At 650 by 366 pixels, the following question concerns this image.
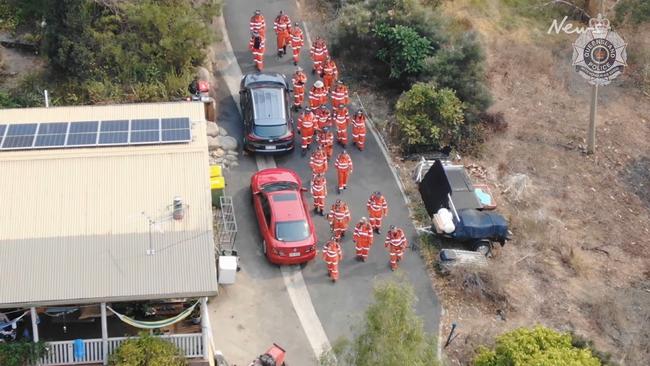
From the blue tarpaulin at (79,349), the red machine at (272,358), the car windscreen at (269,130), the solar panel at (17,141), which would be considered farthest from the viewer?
the car windscreen at (269,130)

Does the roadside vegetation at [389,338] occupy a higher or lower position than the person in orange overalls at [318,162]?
higher

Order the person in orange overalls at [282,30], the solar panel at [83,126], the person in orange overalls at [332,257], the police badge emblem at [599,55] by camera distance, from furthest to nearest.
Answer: the person in orange overalls at [282,30] → the police badge emblem at [599,55] → the person in orange overalls at [332,257] → the solar panel at [83,126]

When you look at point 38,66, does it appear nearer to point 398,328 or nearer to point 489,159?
point 489,159

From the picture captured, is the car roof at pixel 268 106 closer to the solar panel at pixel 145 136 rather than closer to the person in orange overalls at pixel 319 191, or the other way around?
the person in orange overalls at pixel 319 191

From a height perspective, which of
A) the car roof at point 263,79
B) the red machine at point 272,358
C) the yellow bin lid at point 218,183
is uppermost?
the car roof at point 263,79

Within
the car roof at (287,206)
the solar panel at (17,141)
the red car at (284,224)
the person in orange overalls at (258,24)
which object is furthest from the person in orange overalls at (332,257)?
the person in orange overalls at (258,24)

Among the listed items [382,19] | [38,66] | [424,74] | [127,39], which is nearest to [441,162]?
[424,74]
